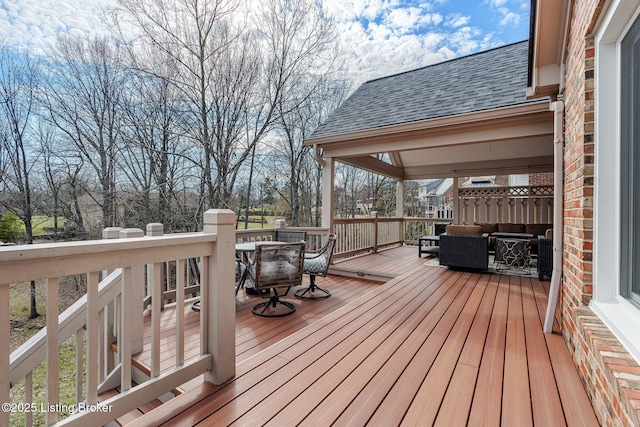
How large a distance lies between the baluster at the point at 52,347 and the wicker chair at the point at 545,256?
18.4 ft

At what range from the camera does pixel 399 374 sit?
2.01m

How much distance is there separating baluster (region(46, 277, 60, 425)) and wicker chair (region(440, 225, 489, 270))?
544cm

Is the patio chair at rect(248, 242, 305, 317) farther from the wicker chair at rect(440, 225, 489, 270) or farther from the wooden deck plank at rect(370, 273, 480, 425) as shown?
the wicker chair at rect(440, 225, 489, 270)

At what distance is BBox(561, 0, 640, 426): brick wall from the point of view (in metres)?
1.28

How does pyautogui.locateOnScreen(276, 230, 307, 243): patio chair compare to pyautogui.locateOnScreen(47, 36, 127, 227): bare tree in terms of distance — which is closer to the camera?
pyautogui.locateOnScreen(276, 230, 307, 243): patio chair

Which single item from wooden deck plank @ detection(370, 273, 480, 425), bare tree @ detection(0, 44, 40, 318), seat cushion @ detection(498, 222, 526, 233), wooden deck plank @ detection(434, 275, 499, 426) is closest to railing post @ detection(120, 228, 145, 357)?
wooden deck plank @ detection(370, 273, 480, 425)

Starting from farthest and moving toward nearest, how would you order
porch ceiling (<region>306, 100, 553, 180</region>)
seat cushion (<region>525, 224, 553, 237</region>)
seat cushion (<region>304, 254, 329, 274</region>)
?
seat cushion (<region>525, 224, 553, 237</region>) → porch ceiling (<region>306, 100, 553, 180</region>) → seat cushion (<region>304, 254, 329, 274</region>)

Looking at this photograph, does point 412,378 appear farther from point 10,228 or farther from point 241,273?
point 10,228

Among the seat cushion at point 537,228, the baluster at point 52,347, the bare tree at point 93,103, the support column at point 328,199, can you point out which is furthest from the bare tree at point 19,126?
the seat cushion at point 537,228

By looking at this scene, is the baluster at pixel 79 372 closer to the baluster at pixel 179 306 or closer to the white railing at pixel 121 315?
the white railing at pixel 121 315

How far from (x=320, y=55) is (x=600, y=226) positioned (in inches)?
385

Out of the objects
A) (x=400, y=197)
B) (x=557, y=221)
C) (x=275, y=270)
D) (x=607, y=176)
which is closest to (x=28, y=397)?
(x=275, y=270)

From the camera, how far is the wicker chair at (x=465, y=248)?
5.24 metres

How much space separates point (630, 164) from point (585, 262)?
2.16ft
